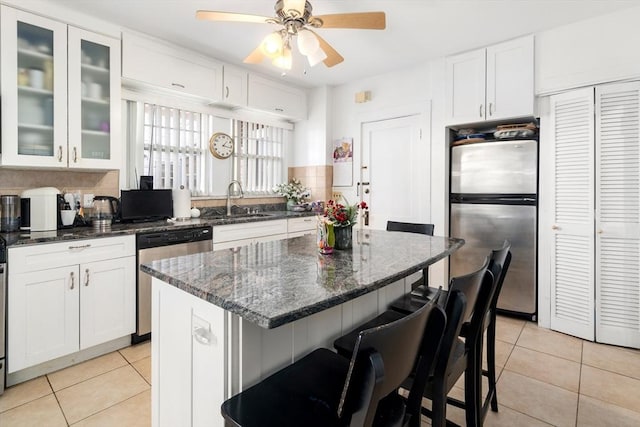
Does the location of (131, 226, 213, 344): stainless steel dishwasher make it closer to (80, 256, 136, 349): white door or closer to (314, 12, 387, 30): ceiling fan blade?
(80, 256, 136, 349): white door

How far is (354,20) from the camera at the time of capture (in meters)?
2.03

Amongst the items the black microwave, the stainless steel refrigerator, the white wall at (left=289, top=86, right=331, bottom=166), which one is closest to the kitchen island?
the black microwave

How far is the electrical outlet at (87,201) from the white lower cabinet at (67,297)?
0.60 m

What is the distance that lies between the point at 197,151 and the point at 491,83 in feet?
10.7

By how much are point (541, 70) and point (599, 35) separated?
448mm

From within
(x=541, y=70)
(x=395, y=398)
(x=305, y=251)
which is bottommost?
(x=395, y=398)

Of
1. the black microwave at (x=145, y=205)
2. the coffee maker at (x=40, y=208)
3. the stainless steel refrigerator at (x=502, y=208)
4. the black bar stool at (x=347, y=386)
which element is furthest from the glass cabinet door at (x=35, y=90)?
the stainless steel refrigerator at (x=502, y=208)

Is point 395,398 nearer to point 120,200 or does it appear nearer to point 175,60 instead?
point 120,200

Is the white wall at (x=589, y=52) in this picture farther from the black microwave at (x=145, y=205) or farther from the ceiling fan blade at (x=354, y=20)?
the black microwave at (x=145, y=205)

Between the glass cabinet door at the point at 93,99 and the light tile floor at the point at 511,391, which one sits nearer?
the light tile floor at the point at 511,391

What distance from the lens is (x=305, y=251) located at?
5.89 ft

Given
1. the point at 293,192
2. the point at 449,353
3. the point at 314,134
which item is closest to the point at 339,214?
the point at 449,353

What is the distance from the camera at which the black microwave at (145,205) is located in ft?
9.75

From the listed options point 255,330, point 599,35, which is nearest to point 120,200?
point 255,330
